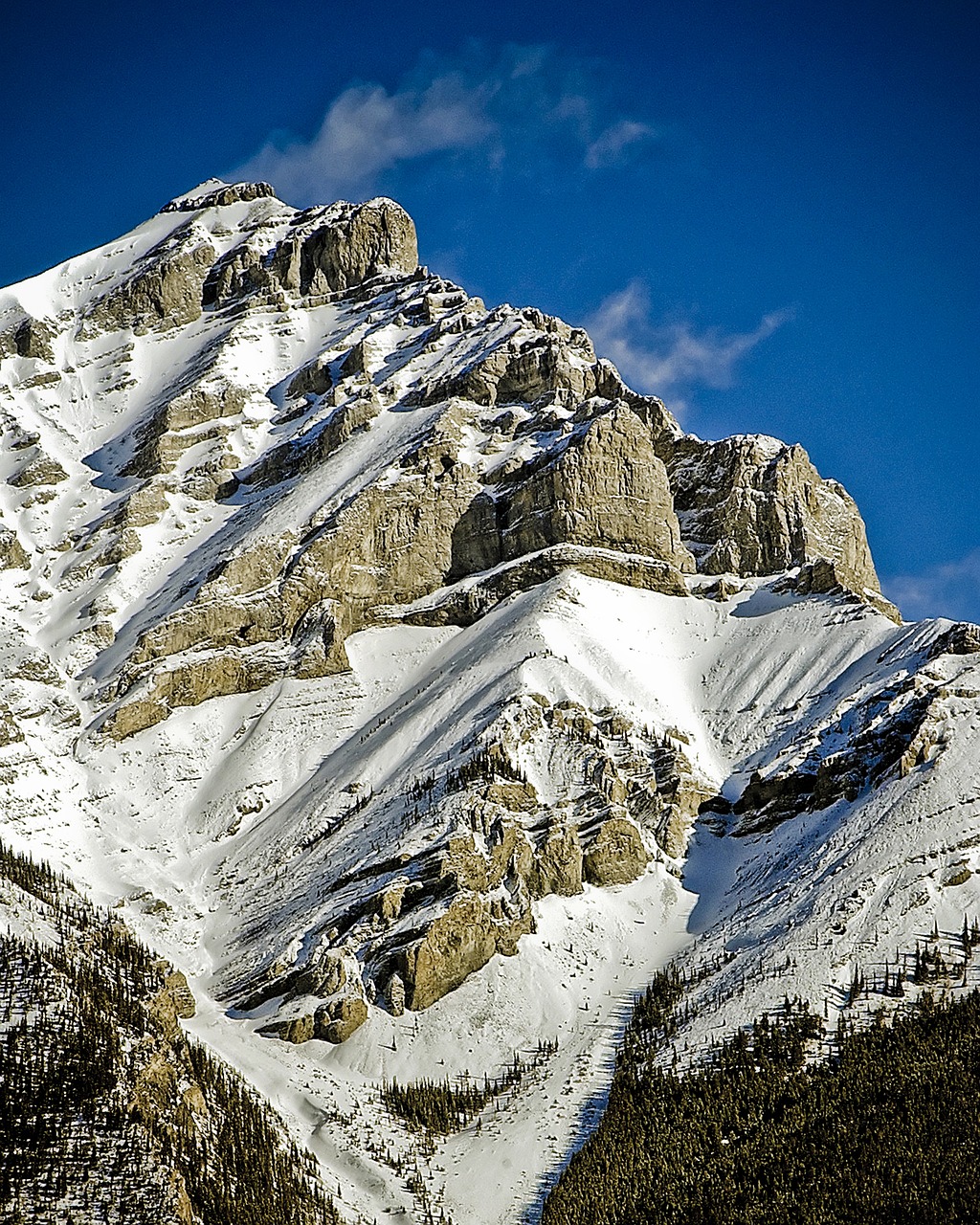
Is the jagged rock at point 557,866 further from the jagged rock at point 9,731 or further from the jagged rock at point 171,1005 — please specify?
the jagged rock at point 9,731

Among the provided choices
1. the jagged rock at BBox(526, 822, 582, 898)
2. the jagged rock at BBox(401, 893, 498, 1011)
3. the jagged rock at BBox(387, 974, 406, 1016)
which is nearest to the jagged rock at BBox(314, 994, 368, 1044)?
the jagged rock at BBox(387, 974, 406, 1016)

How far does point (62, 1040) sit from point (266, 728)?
9347 cm

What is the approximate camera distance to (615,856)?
136500mm

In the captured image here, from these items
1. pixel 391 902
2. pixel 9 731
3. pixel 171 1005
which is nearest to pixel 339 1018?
pixel 391 902

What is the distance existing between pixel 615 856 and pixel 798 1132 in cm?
4731

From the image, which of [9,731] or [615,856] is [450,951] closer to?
[615,856]

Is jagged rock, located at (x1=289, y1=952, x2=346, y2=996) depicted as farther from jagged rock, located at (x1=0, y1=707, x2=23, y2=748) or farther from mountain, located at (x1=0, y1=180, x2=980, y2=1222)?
jagged rock, located at (x1=0, y1=707, x2=23, y2=748)

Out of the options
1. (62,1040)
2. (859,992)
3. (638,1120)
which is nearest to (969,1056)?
(859,992)

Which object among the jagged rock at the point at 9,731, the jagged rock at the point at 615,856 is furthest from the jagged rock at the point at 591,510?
the jagged rock at the point at 9,731

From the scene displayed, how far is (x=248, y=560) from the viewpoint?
193 metres

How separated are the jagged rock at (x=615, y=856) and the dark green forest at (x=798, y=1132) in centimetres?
2942

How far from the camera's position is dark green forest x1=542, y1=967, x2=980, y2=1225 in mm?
83438

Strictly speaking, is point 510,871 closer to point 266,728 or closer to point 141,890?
point 141,890

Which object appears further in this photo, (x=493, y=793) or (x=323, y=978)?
(x=493, y=793)
